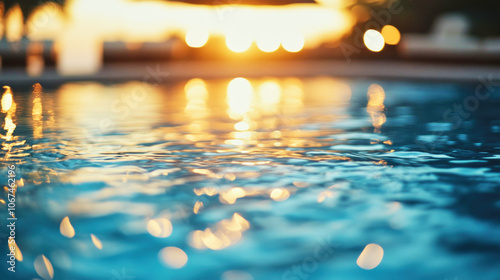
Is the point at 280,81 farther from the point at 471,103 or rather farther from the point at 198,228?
the point at 198,228

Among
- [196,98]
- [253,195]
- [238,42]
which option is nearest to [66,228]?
[253,195]

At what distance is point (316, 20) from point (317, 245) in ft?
50.8

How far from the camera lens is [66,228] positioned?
3309 millimetres

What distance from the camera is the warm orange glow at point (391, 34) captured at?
1703 centimetres

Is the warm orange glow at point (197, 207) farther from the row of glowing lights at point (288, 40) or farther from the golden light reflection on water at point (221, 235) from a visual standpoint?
the row of glowing lights at point (288, 40)

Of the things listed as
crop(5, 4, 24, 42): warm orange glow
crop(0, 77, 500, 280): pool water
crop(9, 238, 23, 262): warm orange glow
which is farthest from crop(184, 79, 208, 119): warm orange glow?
crop(9, 238, 23, 262): warm orange glow

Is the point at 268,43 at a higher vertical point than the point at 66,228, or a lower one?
higher

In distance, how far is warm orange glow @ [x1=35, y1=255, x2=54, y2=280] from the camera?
2.67 m

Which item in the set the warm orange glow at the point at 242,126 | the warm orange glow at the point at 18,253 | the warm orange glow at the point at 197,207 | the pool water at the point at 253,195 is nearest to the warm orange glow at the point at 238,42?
the pool water at the point at 253,195

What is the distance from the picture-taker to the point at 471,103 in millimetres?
9484

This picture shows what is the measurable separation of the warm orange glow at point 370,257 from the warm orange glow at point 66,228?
1.49 meters

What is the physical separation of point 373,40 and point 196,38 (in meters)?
5.10

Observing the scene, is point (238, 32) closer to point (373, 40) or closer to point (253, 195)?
point (373, 40)

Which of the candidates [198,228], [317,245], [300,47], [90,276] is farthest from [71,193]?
[300,47]
